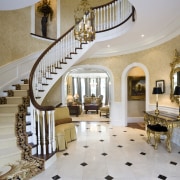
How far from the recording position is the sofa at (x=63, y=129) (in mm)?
3988

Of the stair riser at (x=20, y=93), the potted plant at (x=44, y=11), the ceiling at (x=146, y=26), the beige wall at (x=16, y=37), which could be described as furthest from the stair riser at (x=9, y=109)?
the potted plant at (x=44, y=11)

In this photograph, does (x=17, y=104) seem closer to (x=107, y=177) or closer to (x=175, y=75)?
(x=107, y=177)

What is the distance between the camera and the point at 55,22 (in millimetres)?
7371

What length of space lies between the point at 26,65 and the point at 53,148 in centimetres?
358

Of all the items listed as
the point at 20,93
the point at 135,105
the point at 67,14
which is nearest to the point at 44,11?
the point at 67,14

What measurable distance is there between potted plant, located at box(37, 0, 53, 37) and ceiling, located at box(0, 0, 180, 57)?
253 centimetres

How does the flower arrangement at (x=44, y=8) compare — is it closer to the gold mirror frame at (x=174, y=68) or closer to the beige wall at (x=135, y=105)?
the beige wall at (x=135, y=105)

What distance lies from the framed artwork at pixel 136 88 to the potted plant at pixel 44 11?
4.59m

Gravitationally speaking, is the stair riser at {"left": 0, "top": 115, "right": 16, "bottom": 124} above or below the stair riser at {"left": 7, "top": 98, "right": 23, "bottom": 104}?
below

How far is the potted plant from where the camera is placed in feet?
22.7

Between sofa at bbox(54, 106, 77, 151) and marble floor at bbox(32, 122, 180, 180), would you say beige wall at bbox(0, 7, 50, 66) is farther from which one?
marble floor at bbox(32, 122, 180, 180)

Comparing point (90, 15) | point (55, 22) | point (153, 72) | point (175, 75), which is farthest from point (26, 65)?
point (175, 75)

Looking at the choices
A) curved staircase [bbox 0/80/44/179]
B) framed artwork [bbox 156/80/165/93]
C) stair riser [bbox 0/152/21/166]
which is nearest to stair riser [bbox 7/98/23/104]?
curved staircase [bbox 0/80/44/179]

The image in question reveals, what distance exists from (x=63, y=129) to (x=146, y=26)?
3.74m
